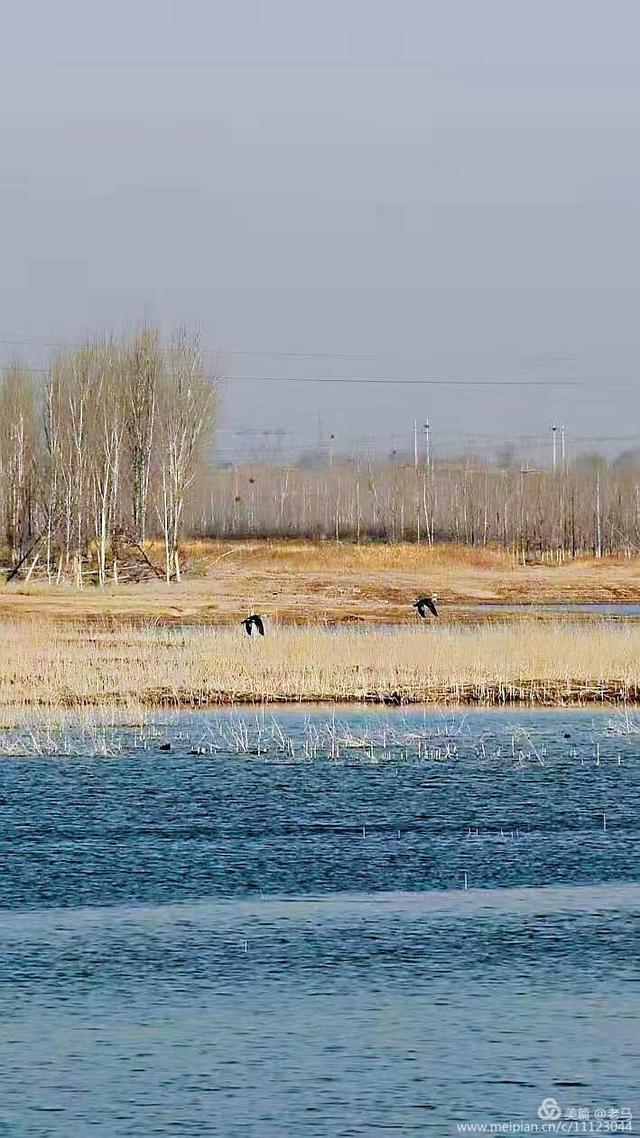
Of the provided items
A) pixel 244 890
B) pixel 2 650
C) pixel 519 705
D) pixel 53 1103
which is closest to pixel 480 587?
pixel 2 650

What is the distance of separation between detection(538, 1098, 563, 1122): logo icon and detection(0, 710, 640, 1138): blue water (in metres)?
0.07

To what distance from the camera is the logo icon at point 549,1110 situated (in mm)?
8050

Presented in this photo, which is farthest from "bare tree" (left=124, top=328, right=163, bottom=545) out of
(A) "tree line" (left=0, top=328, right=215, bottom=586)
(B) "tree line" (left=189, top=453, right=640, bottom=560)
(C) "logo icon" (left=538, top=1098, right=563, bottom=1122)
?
(C) "logo icon" (left=538, top=1098, right=563, bottom=1122)

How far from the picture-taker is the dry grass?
54.3m

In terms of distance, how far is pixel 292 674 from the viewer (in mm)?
30109

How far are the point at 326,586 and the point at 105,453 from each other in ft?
35.9

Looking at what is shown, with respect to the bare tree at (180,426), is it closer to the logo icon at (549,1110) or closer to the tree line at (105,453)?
the tree line at (105,453)

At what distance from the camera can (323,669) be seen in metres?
30.9

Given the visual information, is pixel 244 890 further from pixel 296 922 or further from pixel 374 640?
pixel 374 640

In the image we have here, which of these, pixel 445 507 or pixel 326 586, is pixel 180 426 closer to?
pixel 326 586

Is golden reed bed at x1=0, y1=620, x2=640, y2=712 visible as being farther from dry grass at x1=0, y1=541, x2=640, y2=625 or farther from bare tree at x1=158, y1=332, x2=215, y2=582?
bare tree at x1=158, y1=332, x2=215, y2=582

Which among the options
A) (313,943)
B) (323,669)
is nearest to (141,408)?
(323,669)

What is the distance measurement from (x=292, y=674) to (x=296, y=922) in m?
18.0

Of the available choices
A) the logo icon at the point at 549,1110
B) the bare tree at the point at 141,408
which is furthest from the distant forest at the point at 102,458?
the logo icon at the point at 549,1110
